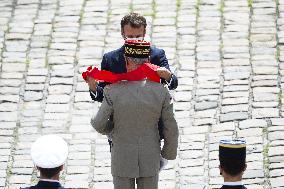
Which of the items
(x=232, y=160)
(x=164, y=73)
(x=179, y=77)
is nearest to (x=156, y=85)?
(x=164, y=73)

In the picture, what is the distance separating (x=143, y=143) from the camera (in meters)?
7.51

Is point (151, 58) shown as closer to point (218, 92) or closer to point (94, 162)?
point (94, 162)

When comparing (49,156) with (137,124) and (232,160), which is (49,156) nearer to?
(137,124)

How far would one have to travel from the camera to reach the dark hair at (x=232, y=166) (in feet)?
21.2

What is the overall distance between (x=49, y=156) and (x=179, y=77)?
5.06 m

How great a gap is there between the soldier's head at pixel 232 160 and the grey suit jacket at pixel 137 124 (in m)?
0.86

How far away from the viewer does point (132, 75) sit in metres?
7.34

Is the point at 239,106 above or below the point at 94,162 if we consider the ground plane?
above

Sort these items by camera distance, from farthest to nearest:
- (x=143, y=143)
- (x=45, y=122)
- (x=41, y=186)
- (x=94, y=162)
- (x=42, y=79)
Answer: (x=42, y=79) → (x=45, y=122) → (x=94, y=162) → (x=143, y=143) → (x=41, y=186)

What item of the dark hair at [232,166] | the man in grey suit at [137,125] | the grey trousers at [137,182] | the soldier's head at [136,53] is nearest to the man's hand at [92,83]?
the man in grey suit at [137,125]

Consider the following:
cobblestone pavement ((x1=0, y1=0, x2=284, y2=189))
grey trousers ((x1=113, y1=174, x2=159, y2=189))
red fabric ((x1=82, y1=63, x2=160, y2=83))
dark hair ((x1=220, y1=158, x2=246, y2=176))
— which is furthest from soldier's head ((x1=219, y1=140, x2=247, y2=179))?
cobblestone pavement ((x1=0, y1=0, x2=284, y2=189))

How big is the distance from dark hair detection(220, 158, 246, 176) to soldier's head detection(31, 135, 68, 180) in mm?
1174

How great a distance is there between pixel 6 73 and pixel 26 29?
1.14m

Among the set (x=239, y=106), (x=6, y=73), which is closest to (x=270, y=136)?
(x=239, y=106)
